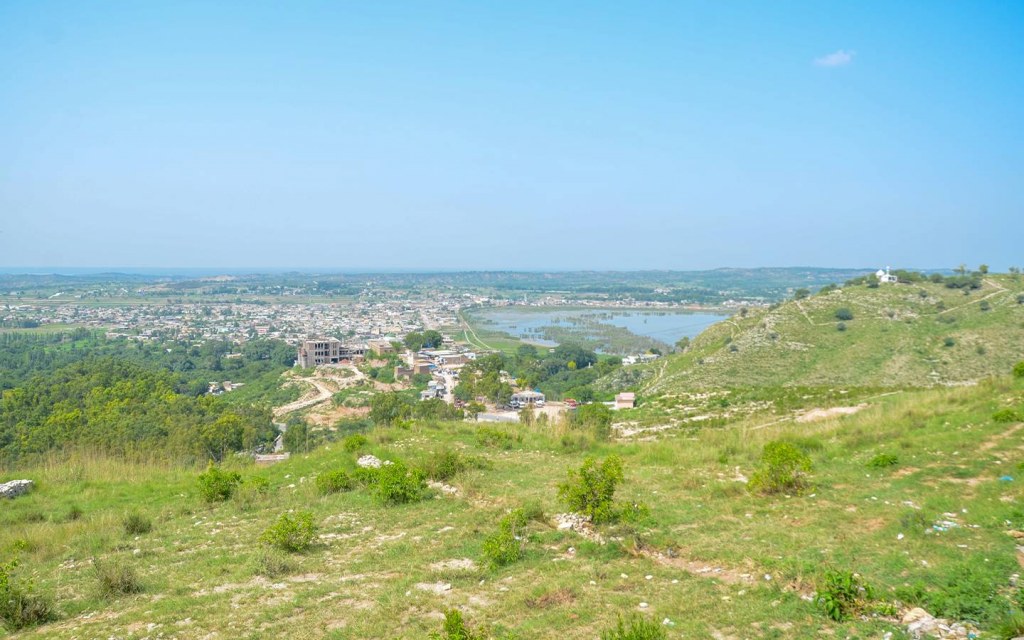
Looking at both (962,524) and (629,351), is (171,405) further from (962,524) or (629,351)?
(629,351)

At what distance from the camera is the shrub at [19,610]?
6613 millimetres

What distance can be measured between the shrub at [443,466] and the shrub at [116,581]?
5.75 m

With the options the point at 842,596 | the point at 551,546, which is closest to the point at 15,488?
the point at 551,546

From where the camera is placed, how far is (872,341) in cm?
3912

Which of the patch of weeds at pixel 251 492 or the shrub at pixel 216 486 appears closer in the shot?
the patch of weeds at pixel 251 492

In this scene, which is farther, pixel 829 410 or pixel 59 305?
pixel 59 305

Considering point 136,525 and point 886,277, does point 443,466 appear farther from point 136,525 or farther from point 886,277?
point 886,277

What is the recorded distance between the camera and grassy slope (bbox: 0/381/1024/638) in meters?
6.29

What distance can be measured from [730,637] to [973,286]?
53.8 metres

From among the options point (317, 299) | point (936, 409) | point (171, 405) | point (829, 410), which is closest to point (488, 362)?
point (171, 405)

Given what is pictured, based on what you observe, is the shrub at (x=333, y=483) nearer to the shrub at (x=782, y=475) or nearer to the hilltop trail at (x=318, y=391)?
the shrub at (x=782, y=475)

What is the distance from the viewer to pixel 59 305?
12088cm

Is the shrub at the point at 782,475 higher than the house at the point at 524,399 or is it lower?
higher

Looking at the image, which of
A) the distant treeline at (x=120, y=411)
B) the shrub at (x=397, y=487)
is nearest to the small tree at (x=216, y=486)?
the shrub at (x=397, y=487)
